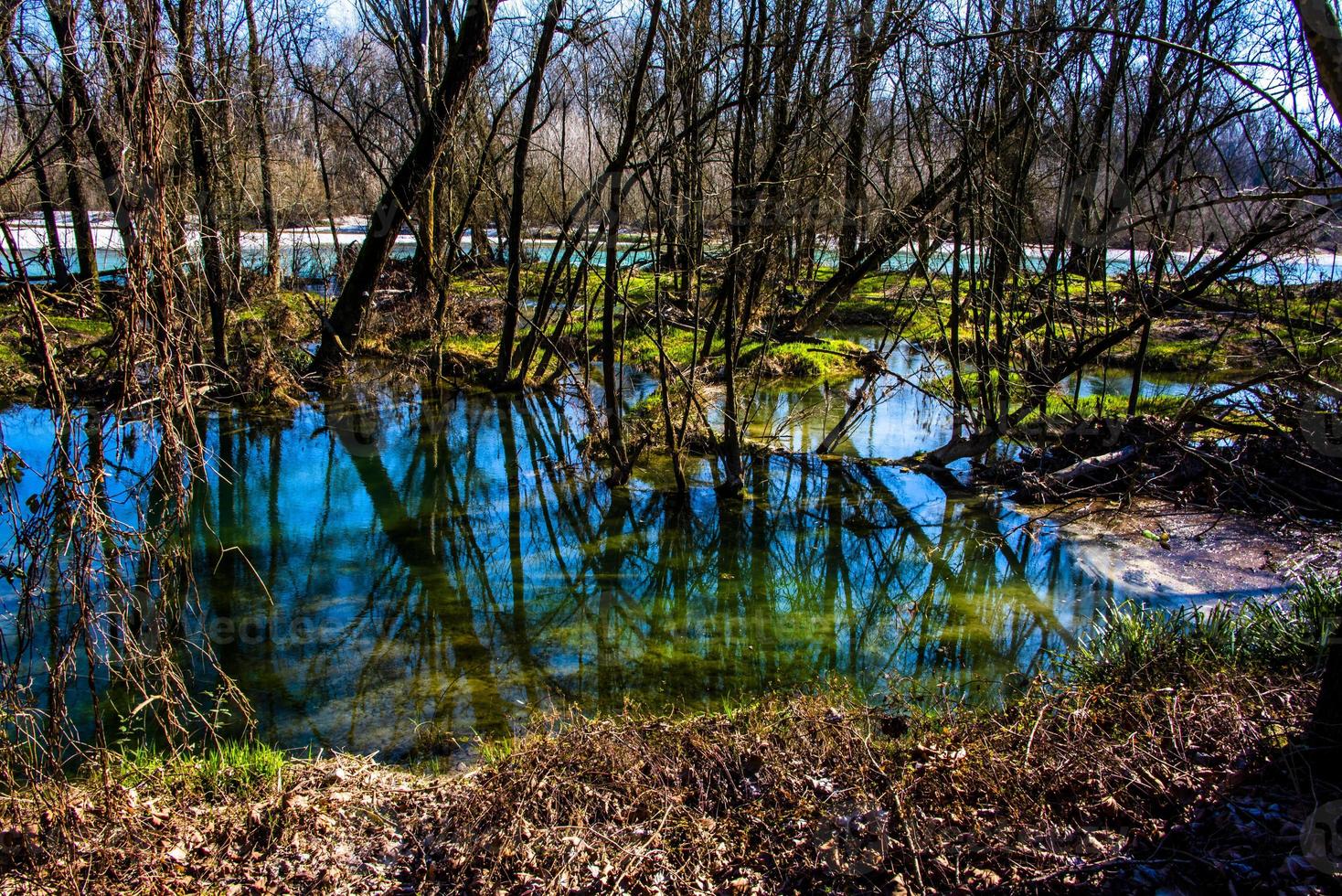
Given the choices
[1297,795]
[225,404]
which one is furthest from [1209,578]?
[225,404]

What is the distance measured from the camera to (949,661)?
623 cm

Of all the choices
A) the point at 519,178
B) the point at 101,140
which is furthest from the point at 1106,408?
the point at 101,140

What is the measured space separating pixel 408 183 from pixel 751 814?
34.6 ft

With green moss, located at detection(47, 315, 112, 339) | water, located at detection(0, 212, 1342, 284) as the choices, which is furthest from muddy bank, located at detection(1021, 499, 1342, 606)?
green moss, located at detection(47, 315, 112, 339)

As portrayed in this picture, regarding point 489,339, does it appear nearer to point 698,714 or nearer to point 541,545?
point 541,545

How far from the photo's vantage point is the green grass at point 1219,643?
4996 millimetres

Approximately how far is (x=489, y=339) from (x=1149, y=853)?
547 inches

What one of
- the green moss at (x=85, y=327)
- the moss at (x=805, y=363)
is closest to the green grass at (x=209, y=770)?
the moss at (x=805, y=363)

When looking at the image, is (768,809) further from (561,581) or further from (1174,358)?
(1174,358)

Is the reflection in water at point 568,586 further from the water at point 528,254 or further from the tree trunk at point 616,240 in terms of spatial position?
the water at point 528,254

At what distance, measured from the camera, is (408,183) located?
1227 cm

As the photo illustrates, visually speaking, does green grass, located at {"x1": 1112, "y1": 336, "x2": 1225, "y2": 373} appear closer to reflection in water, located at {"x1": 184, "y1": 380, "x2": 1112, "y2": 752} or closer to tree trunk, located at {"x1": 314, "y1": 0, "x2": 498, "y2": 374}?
reflection in water, located at {"x1": 184, "y1": 380, "x2": 1112, "y2": 752}

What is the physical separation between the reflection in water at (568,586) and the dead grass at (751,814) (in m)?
1.14

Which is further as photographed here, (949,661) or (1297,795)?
(949,661)
